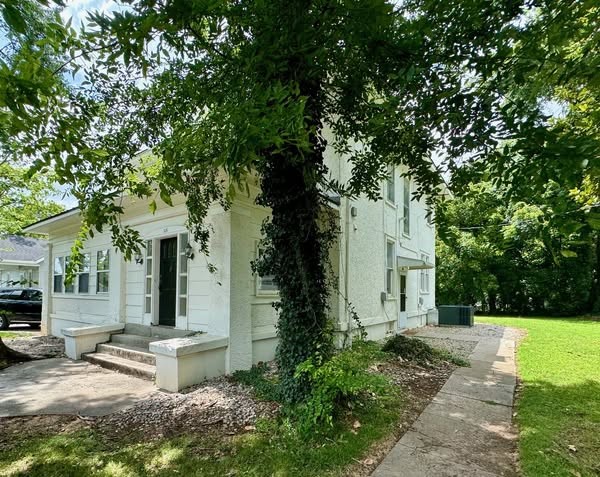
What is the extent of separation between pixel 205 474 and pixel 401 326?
10794 mm

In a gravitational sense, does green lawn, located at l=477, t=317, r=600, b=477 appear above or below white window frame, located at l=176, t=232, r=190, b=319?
below

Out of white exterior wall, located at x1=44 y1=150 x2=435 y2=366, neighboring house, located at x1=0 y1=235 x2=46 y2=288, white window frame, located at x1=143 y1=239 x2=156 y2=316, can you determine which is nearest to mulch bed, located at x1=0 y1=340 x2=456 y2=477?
white exterior wall, located at x1=44 y1=150 x2=435 y2=366

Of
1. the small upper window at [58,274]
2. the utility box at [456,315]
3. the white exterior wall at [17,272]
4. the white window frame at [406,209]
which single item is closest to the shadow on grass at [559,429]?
the white window frame at [406,209]

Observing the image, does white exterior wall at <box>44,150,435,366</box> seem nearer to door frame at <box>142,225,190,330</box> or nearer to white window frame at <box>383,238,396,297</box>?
door frame at <box>142,225,190,330</box>

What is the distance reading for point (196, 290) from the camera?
7.22 metres

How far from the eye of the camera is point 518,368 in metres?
7.59

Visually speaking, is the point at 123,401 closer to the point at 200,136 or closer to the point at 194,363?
the point at 194,363

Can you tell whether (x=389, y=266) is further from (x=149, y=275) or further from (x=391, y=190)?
(x=149, y=275)

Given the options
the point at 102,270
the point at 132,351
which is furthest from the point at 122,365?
the point at 102,270

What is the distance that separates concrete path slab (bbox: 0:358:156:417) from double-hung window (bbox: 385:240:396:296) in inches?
316

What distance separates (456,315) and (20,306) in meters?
18.2

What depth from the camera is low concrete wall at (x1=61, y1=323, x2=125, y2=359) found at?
8.12 m

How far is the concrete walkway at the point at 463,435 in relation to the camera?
3.44 meters

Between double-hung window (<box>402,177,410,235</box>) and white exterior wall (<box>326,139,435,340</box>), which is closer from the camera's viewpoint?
white exterior wall (<box>326,139,435,340</box>)
